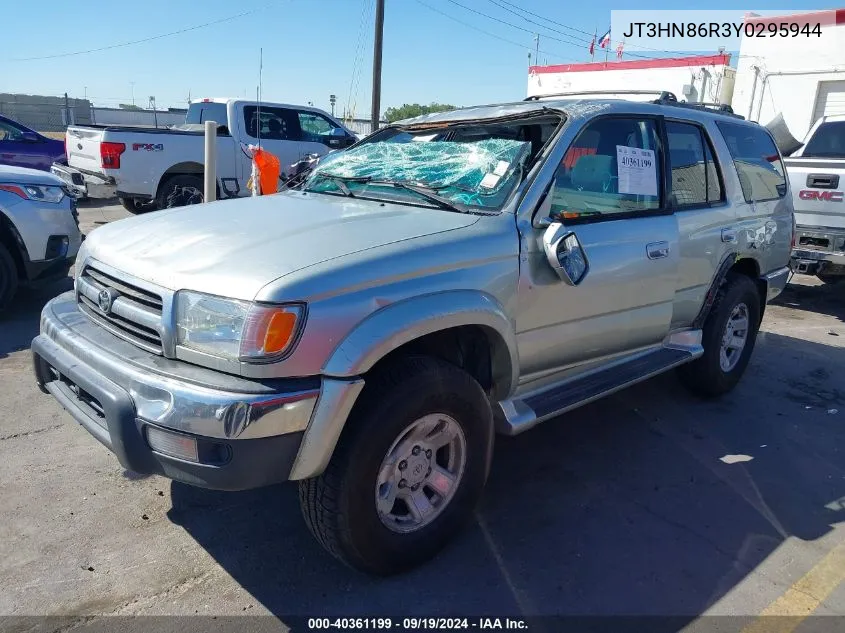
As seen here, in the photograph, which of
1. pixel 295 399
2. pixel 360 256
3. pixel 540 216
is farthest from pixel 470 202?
pixel 295 399

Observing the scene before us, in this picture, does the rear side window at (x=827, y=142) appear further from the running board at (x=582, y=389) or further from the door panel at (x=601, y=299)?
the door panel at (x=601, y=299)

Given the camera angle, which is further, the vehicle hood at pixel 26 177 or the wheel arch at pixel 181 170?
the wheel arch at pixel 181 170

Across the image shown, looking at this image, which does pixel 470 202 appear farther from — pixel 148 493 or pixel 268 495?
pixel 148 493

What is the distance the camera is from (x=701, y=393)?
15.7 ft

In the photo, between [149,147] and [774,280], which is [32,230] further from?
[774,280]

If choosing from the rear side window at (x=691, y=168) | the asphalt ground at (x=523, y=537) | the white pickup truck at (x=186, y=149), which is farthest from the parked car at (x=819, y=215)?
the white pickup truck at (x=186, y=149)

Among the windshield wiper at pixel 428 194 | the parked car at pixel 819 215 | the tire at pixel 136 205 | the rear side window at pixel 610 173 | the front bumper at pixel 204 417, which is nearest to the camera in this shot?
the front bumper at pixel 204 417

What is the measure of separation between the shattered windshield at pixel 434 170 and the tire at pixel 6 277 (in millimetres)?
3336

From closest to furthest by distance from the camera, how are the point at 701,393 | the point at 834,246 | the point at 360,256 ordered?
the point at 360,256 → the point at 701,393 → the point at 834,246

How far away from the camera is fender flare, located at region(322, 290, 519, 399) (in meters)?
2.32

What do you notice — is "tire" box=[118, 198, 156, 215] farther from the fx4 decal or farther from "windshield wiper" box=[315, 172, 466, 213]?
"windshield wiper" box=[315, 172, 466, 213]

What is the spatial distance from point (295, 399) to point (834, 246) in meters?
7.01

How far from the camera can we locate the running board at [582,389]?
3.05 m

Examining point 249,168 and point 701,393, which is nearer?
point 701,393
